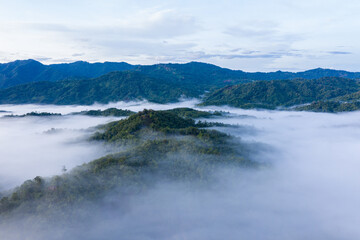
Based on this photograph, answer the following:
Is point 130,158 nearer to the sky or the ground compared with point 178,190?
nearer to the sky

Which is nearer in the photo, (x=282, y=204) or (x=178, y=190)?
(x=178, y=190)

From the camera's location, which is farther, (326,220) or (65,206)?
(326,220)

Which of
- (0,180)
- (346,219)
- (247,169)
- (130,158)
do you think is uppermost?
(130,158)

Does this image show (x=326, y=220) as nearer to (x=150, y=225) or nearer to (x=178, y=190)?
(x=178, y=190)

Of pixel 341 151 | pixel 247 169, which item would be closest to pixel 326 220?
pixel 247 169

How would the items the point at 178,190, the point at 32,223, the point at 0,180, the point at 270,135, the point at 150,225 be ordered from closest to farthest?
1. the point at 32,223
2. the point at 150,225
3. the point at 178,190
4. the point at 0,180
5. the point at 270,135

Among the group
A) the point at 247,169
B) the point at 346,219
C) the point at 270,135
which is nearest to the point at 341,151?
the point at 270,135

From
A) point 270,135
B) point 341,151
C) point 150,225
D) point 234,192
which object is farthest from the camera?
point 270,135

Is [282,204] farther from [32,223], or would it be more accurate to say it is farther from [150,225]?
[32,223]

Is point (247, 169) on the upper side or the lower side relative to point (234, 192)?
upper
